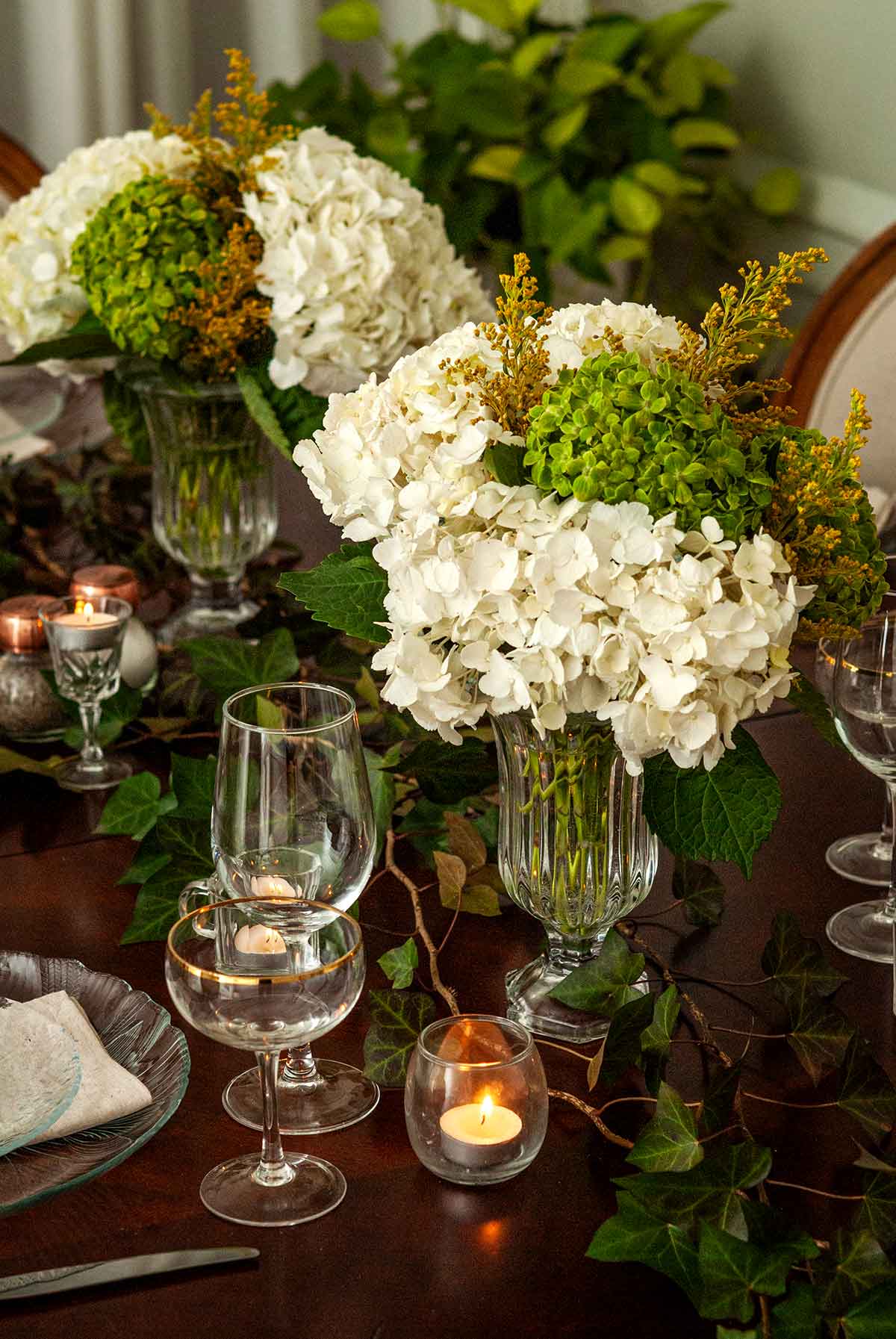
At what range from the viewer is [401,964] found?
3.03 feet

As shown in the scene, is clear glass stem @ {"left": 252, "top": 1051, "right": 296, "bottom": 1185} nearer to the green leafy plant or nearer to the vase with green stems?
the vase with green stems

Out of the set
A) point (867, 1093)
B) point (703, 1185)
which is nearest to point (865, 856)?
point (867, 1093)

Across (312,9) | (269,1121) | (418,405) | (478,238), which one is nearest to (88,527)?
(418,405)

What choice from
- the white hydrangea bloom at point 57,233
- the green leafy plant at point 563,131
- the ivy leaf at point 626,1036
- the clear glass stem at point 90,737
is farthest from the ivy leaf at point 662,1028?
the green leafy plant at point 563,131

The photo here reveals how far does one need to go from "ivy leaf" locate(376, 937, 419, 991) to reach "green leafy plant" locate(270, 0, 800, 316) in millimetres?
2073

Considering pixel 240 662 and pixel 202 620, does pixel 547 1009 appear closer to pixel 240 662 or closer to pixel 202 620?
pixel 240 662

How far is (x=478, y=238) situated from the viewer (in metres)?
3.10

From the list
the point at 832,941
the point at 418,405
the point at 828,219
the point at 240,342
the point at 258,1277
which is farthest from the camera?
the point at 828,219

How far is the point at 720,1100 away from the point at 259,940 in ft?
0.81

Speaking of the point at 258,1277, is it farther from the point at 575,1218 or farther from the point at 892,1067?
the point at 892,1067

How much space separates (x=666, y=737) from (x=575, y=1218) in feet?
0.77

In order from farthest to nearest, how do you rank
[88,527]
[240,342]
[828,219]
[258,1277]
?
[828,219] → [88,527] → [240,342] → [258,1277]

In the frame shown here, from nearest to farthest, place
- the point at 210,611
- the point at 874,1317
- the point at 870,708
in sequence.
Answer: the point at 874,1317, the point at 870,708, the point at 210,611

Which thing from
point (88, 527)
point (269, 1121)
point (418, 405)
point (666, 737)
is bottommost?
point (88, 527)
